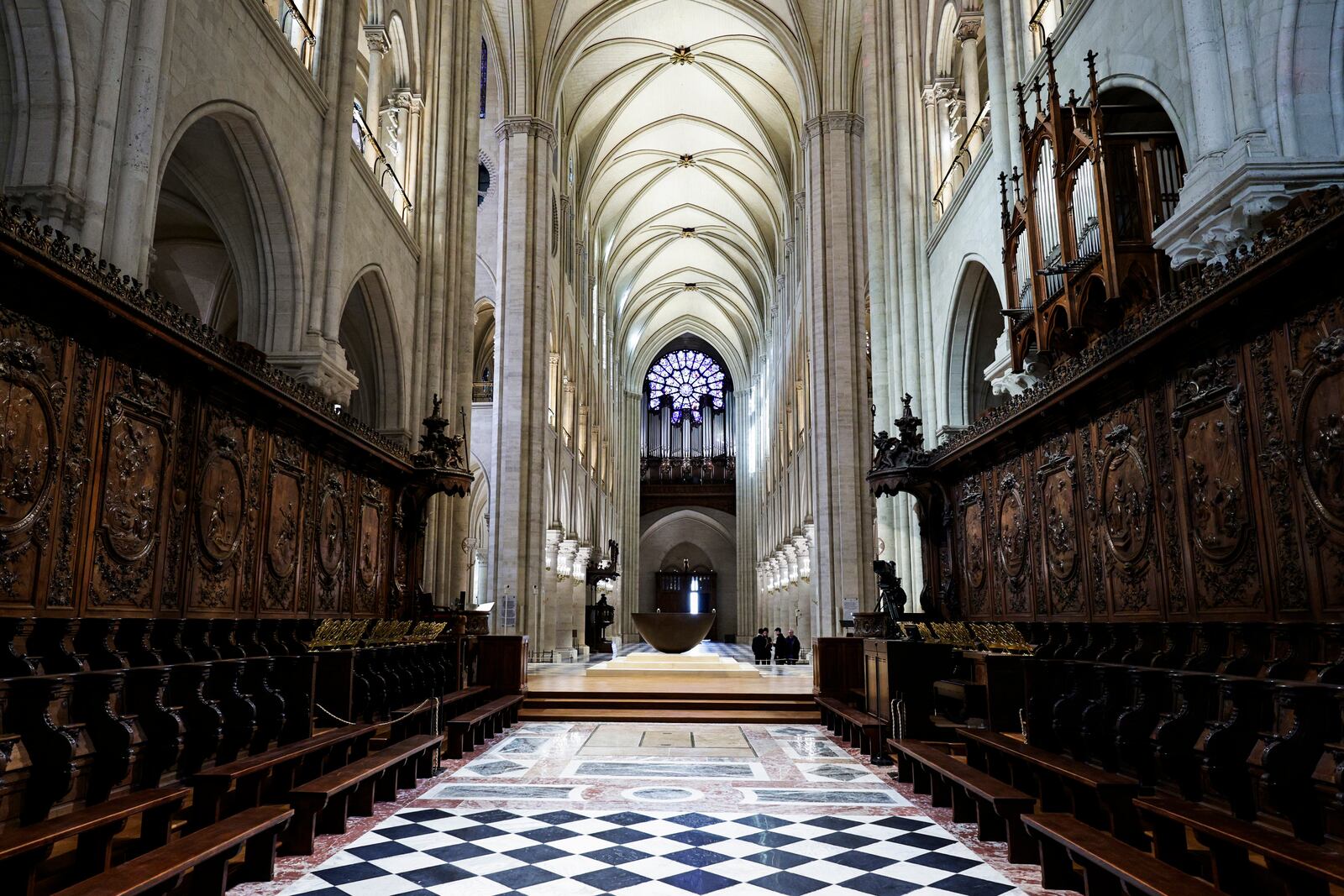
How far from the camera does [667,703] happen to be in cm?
1183

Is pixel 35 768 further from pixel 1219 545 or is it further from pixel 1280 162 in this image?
pixel 1280 162

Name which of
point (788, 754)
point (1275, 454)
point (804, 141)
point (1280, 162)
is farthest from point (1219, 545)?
point (804, 141)

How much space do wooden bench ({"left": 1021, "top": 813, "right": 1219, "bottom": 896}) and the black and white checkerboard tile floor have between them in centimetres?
26

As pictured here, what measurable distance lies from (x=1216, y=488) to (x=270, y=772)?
5.62 m

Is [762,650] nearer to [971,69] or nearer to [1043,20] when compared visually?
[971,69]

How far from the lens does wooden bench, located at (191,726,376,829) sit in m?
4.30

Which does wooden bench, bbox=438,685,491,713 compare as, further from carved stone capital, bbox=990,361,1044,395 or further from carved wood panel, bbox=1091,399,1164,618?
carved stone capital, bbox=990,361,1044,395

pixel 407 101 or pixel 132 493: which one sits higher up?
pixel 407 101

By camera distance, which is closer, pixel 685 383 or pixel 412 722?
pixel 412 722

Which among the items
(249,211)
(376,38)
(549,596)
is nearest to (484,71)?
(376,38)

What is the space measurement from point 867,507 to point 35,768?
53.6 ft

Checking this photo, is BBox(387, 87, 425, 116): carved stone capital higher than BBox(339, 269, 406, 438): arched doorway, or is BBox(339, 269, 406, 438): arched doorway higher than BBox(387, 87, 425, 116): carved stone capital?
BBox(387, 87, 425, 116): carved stone capital

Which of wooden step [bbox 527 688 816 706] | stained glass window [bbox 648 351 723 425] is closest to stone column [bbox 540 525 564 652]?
wooden step [bbox 527 688 816 706]

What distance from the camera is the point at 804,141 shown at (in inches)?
852
